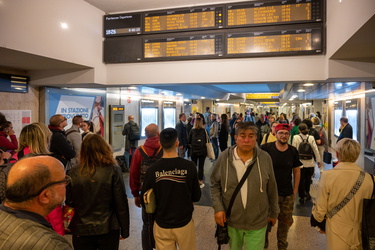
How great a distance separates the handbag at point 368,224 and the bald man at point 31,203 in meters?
2.34

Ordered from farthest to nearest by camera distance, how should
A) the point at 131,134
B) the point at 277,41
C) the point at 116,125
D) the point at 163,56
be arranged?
the point at 116,125, the point at 131,134, the point at 163,56, the point at 277,41

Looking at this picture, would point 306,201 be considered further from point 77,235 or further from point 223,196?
point 77,235

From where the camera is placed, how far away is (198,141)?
20.6 ft

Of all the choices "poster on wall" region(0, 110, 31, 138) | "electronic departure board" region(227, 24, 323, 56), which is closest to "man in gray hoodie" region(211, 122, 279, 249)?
"electronic departure board" region(227, 24, 323, 56)

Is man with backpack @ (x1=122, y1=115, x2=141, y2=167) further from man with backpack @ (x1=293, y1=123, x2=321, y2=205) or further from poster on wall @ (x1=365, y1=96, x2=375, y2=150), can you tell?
poster on wall @ (x1=365, y1=96, x2=375, y2=150)

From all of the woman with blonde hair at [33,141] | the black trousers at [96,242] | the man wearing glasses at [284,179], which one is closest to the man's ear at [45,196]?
the black trousers at [96,242]

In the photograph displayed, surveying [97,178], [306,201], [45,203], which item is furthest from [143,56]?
[306,201]

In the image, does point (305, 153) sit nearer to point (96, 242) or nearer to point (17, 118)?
point (96, 242)

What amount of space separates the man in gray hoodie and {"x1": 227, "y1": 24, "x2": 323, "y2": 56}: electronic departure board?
2.21m

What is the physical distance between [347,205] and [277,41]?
9.15ft

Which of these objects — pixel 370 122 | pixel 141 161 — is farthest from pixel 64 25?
pixel 370 122

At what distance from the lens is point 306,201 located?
543 cm

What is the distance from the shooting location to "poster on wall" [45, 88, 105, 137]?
606 centimetres

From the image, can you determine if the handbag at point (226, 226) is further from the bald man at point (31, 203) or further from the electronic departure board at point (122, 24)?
the electronic departure board at point (122, 24)
